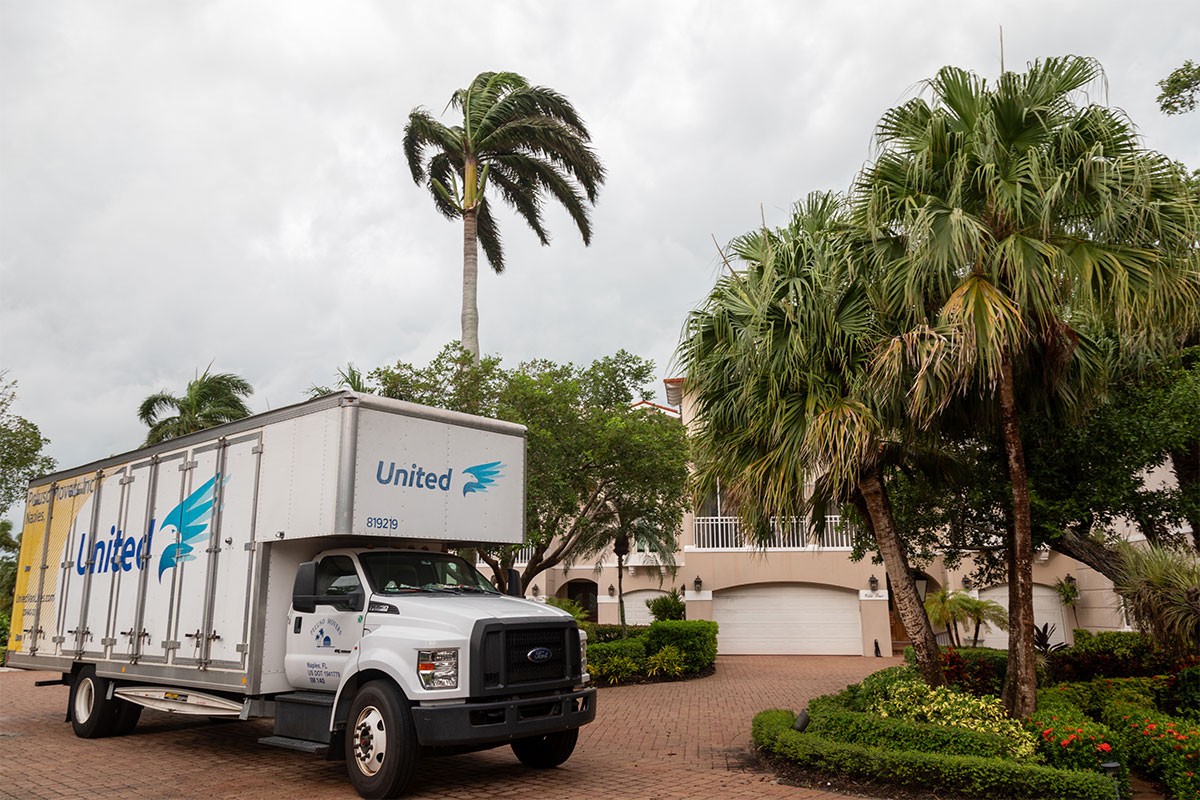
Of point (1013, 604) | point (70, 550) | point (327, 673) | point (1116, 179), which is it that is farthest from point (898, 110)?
point (70, 550)

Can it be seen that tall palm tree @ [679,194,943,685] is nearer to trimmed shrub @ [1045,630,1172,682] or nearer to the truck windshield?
the truck windshield

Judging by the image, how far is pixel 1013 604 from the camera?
9.47 m

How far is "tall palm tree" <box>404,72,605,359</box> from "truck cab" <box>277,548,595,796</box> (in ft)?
40.2

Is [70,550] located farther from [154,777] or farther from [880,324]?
[880,324]

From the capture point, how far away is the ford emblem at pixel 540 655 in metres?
7.75

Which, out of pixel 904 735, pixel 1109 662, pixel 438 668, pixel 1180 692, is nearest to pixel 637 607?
pixel 1109 662

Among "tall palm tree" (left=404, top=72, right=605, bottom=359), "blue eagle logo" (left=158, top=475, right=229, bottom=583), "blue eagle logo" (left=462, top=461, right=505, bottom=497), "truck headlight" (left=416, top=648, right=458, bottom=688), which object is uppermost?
"tall palm tree" (left=404, top=72, right=605, bottom=359)

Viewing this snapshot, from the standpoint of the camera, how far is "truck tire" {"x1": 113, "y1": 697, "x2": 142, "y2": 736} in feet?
35.5

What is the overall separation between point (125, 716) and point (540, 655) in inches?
258

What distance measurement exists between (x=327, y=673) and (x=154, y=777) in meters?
2.31

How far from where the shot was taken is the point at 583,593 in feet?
103

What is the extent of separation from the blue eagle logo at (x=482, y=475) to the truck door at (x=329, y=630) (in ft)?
4.63

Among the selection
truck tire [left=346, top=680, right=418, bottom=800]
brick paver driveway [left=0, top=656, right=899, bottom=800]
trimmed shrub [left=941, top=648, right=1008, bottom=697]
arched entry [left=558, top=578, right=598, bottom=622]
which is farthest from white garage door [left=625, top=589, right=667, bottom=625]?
truck tire [left=346, top=680, right=418, bottom=800]

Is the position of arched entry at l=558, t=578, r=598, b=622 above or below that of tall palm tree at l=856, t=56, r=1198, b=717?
below
